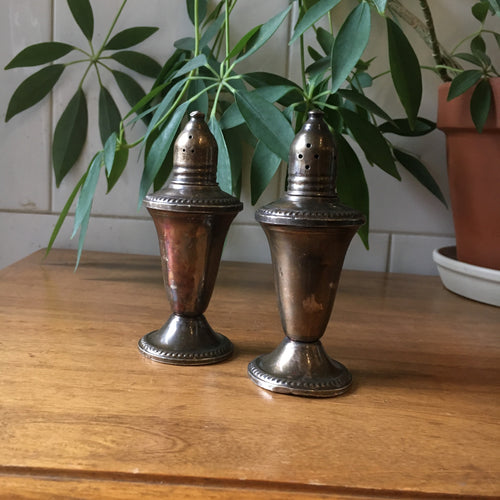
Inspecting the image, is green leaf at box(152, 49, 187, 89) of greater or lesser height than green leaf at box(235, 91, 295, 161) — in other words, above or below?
above

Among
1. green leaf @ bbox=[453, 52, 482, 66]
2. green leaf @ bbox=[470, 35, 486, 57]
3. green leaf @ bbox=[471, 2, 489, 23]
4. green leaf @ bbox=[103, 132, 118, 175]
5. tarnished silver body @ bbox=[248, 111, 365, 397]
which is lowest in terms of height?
tarnished silver body @ bbox=[248, 111, 365, 397]

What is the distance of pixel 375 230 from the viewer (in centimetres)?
89

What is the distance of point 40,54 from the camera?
2.69 ft

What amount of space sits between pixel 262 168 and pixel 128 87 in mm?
375

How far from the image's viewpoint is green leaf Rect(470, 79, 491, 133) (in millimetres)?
650

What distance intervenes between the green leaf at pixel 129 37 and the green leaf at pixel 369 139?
410mm

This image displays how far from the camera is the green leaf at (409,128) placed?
78cm

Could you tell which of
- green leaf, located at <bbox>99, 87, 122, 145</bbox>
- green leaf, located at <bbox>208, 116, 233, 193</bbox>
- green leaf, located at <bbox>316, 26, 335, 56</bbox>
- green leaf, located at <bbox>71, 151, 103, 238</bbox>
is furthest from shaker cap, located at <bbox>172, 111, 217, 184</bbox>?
green leaf, located at <bbox>99, 87, 122, 145</bbox>

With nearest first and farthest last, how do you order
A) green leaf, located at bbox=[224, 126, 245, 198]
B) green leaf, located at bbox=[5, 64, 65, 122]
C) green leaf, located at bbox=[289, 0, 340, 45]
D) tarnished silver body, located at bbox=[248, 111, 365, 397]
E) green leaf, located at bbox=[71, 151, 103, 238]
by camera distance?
tarnished silver body, located at bbox=[248, 111, 365, 397] → green leaf, located at bbox=[289, 0, 340, 45] → green leaf, located at bbox=[71, 151, 103, 238] → green leaf, located at bbox=[224, 126, 245, 198] → green leaf, located at bbox=[5, 64, 65, 122]

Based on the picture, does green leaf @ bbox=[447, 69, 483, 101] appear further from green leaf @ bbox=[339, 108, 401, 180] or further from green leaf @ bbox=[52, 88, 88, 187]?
green leaf @ bbox=[52, 88, 88, 187]

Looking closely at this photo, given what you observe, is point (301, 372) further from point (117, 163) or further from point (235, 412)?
point (117, 163)

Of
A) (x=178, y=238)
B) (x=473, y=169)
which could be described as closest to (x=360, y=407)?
(x=178, y=238)

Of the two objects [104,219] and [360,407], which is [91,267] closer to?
[104,219]

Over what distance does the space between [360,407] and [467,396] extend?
9 centimetres
